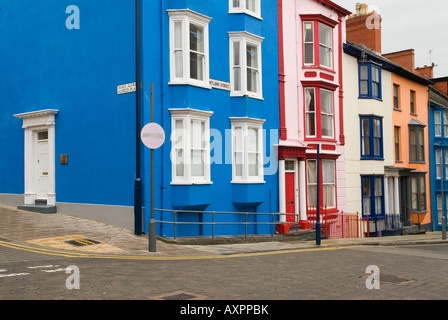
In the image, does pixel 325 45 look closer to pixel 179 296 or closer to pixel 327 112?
pixel 327 112

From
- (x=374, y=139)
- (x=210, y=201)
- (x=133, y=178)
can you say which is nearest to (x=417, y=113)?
(x=374, y=139)

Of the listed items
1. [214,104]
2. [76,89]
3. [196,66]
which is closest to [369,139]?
[214,104]

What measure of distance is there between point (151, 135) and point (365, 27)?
24003mm

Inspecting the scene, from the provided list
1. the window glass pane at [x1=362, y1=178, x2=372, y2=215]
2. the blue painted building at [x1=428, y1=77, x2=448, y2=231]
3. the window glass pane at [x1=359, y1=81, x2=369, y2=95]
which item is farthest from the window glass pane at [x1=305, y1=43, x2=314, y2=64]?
the blue painted building at [x1=428, y1=77, x2=448, y2=231]

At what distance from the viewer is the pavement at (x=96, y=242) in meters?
11.8

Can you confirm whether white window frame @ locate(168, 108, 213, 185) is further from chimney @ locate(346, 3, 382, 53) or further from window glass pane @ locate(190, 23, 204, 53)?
chimney @ locate(346, 3, 382, 53)

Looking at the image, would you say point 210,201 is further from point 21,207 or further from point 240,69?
point 21,207

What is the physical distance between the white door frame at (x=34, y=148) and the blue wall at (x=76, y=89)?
256 mm

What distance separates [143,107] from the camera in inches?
585

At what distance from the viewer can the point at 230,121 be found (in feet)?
58.3

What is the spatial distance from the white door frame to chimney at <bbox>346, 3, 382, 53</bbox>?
22250 millimetres

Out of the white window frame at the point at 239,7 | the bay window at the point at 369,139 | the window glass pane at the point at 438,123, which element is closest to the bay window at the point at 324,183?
the bay window at the point at 369,139
